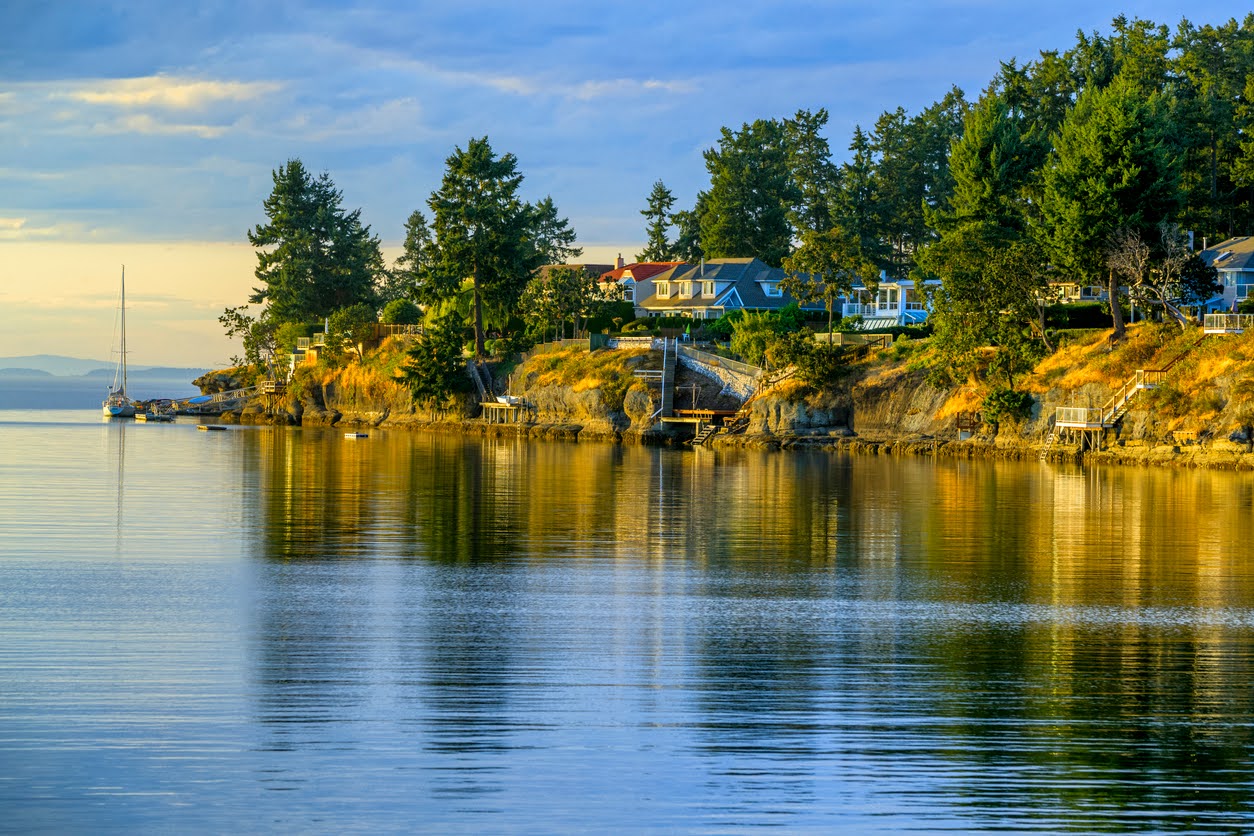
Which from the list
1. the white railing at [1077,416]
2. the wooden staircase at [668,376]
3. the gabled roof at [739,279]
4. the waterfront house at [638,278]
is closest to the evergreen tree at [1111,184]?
the white railing at [1077,416]

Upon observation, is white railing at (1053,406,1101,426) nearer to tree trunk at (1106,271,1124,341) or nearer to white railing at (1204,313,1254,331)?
tree trunk at (1106,271,1124,341)

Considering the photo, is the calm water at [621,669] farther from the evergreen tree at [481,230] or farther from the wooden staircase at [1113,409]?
the evergreen tree at [481,230]

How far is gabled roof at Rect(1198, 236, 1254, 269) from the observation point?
93750 mm

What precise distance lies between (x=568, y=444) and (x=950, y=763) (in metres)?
79.1

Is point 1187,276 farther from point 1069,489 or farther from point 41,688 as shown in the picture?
point 41,688

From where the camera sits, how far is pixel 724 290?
12975 centimetres

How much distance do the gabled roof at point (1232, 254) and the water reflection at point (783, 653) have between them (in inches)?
1970

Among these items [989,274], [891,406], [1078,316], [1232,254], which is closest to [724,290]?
[891,406]

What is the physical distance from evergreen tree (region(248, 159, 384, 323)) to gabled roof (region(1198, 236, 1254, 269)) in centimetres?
8303

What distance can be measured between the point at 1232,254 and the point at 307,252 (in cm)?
8866

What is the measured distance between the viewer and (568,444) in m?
95.3

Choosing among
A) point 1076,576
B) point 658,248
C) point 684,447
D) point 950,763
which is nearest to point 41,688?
point 950,763

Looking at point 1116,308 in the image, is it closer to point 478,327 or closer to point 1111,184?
point 1111,184

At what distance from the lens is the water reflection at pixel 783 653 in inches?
631
